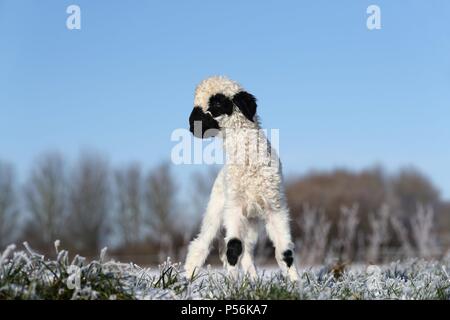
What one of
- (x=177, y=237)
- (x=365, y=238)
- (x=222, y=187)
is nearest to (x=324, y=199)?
(x=365, y=238)

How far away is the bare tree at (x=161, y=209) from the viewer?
24703mm

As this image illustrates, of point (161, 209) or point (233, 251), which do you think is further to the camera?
point (161, 209)

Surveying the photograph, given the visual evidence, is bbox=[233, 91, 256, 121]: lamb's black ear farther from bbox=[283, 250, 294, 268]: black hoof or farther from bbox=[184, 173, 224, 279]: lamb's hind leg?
bbox=[283, 250, 294, 268]: black hoof

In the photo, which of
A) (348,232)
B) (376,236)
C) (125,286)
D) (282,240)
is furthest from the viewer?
(348,232)

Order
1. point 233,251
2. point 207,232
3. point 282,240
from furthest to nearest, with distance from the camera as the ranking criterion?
point 207,232 < point 282,240 < point 233,251

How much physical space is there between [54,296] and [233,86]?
2.26 metres

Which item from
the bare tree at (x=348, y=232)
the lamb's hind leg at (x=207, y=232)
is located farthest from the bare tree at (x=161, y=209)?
the lamb's hind leg at (x=207, y=232)

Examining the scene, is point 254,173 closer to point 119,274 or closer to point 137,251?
point 119,274

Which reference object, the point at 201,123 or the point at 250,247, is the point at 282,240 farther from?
the point at 201,123

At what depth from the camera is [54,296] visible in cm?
383

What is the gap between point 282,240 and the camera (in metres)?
4.86

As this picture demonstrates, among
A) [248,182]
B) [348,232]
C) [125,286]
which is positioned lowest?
[348,232]

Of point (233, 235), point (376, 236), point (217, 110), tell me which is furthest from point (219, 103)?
point (376, 236)

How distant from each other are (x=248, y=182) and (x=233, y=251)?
58 centimetres
